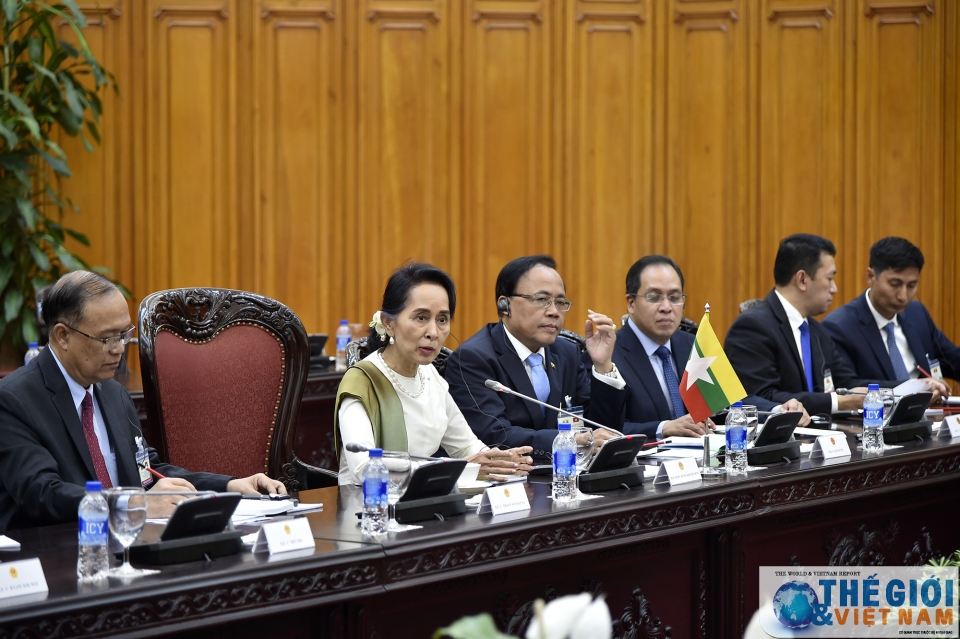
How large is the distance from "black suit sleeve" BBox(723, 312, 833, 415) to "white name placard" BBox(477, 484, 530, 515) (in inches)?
73.7

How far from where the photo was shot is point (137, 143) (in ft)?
18.7

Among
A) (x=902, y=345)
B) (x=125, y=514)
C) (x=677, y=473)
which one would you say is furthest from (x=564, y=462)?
(x=902, y=345)

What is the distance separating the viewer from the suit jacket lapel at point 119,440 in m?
2.40

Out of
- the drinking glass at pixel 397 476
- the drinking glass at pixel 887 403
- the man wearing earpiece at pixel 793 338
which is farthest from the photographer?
the man wearing earpiece at pixel 793 338

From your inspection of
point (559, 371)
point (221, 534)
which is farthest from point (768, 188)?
point (221, 534)

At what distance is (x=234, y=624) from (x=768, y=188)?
16.7 feet

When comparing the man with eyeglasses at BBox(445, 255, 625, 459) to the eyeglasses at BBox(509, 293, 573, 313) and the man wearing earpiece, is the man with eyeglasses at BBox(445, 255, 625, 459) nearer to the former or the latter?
the eyeglasses at BBox(509, 293, 573, 313)

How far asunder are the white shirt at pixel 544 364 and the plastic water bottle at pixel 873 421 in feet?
2.42

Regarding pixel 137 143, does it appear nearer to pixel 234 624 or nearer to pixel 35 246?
pixel 35 246

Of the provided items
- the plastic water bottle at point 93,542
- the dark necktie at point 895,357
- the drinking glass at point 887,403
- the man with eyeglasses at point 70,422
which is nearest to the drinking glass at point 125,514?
the plastic water bottle at point 93,542

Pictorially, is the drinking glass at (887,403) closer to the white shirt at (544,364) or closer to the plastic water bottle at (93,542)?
the white shirt at (544,364)

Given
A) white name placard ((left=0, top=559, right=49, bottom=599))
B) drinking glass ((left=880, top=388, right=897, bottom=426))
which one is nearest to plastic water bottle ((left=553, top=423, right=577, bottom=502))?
white name placard ((left=0, top=559, right=49, bottom=599))

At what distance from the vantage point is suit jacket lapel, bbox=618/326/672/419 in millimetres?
3564

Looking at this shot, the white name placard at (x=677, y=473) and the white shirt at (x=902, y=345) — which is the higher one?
the white shirt at (x=902, y=345)
